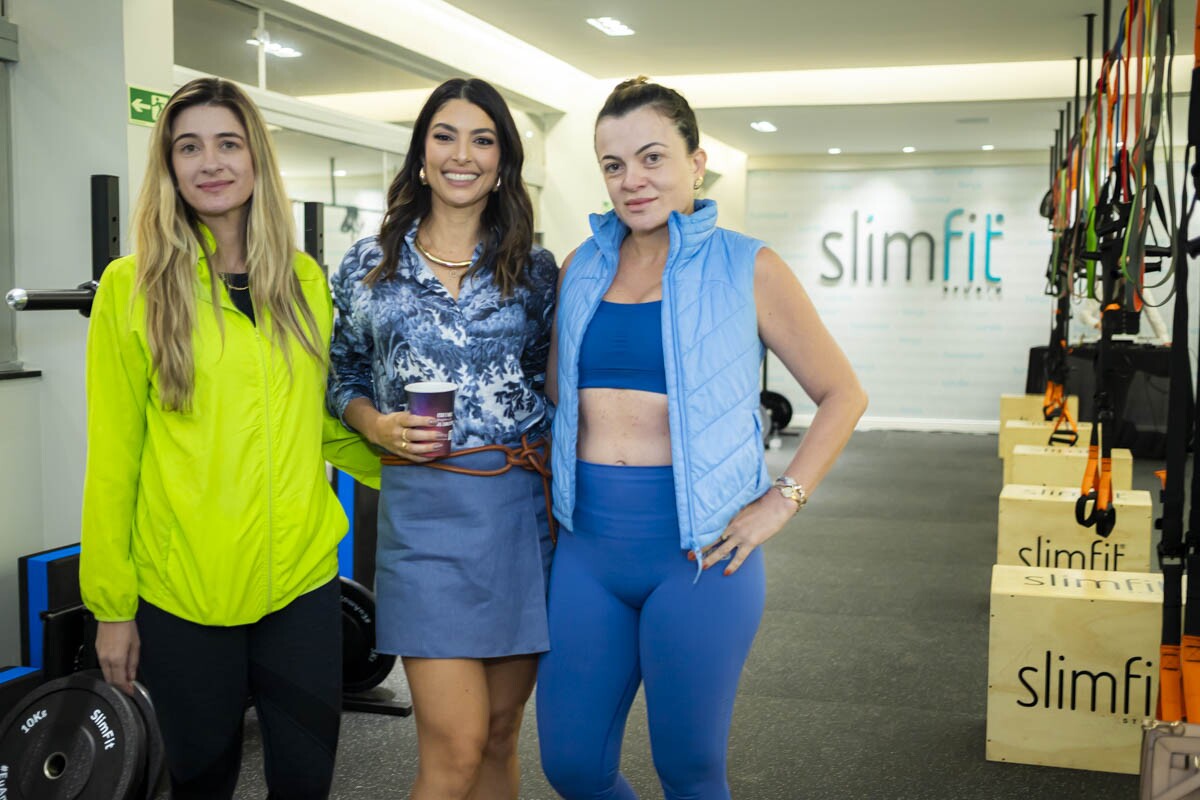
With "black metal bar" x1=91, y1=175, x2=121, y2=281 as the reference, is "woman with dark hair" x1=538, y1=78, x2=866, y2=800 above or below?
below

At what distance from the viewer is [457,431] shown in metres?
1.81

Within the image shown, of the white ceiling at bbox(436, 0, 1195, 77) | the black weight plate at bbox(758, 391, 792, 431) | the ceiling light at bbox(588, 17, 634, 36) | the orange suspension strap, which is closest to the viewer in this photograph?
the orange suspension strap

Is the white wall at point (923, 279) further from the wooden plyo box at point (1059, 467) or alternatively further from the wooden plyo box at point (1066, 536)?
the wooden plyo box at point (1066, 536)

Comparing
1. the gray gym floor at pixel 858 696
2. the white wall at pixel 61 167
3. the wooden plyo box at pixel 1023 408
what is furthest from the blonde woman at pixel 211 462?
the wooden plyo box at pixel 1023 408

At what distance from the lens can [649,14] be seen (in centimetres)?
592

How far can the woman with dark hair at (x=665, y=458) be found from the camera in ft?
5.61

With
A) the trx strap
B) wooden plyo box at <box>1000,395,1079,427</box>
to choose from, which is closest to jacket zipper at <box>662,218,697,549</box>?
the trx strap

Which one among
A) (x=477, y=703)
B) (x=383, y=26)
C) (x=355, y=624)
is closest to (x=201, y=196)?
(x=477, y=703)

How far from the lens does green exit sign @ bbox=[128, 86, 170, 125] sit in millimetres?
3908

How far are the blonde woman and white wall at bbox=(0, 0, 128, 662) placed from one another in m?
2.43

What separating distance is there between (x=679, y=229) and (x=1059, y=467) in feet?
12.6

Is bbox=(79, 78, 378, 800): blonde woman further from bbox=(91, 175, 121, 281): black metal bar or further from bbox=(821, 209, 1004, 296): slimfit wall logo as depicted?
bbox=(821, 209, 1004, 296): slimfit wall logo

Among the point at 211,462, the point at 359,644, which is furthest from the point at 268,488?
the point at 359,644

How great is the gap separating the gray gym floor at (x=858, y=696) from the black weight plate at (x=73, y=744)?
744 millimetres
